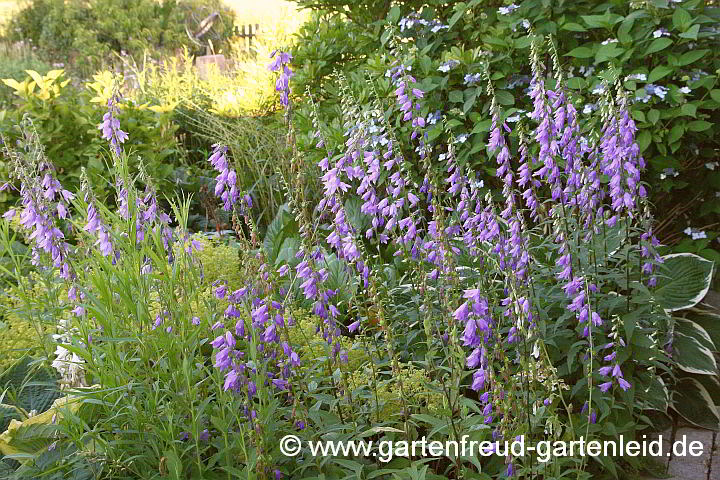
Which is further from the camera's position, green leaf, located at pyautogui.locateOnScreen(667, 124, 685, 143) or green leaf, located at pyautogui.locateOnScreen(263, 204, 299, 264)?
green leaf, located at pyautogui.locateOnScreen(263, 204, 299, 264)

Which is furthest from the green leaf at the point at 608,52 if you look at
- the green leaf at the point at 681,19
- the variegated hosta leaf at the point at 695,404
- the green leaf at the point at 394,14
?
the variegated hosta leaf at the point at 695,404

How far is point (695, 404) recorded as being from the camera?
317 cm

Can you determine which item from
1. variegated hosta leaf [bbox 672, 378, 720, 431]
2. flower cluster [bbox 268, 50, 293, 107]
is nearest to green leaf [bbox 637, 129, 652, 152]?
variegated hosta leaf [bbox 672, 378, 720, 431]

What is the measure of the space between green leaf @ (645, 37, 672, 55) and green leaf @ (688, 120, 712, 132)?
1.25 ft

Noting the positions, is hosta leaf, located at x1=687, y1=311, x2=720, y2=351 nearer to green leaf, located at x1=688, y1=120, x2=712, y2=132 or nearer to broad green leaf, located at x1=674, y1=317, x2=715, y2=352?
broad green leaf, located at x1=674, y1=317, x2=715, y2=352

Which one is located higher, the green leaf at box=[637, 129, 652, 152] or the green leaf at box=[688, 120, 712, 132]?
the green leaf at box=[688, 120, 712, 132]

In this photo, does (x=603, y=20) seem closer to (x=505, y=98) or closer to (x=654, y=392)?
(x=505, y=98)

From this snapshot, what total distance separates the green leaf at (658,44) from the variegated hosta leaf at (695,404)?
151 centimetres

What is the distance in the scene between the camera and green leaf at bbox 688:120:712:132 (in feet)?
11.2

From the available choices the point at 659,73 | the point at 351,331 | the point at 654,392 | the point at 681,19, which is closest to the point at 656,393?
the point at 654,392

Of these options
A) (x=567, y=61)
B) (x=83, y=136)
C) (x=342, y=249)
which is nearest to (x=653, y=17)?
(x=567, y=61)

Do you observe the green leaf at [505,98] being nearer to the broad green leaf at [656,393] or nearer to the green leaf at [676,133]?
the green leaf at [676,133]

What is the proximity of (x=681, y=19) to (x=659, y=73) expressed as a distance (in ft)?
0.87

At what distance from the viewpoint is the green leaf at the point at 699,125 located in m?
3.43
